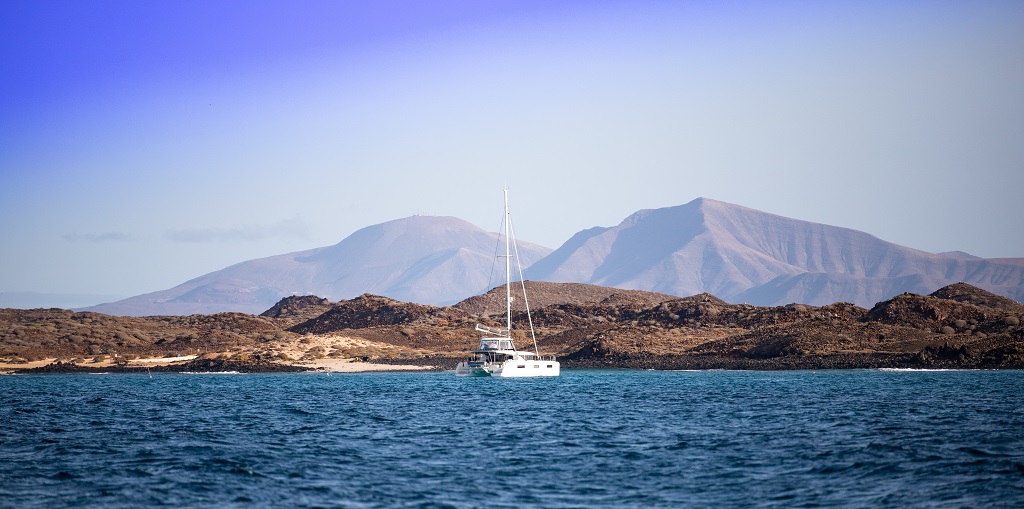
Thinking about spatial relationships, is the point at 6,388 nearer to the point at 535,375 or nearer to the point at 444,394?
the point at 444,394

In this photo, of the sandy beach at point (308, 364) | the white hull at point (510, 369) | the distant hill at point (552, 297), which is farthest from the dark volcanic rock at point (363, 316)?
the white hull at point (510, 369)

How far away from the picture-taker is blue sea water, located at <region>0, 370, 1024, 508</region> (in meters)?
28.8

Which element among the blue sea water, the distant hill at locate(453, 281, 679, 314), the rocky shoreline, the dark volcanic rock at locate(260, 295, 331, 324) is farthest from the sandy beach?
the dark volcanic rock at locate(260, 295, 331, 324)

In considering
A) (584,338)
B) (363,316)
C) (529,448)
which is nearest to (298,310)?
(363,316)

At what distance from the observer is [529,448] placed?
128ft

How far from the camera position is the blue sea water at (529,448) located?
94.6 ft

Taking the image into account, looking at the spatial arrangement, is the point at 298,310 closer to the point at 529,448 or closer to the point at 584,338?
the point at 584,338

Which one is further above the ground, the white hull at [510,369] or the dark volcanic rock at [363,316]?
the dark volcanic rock at [363,316]

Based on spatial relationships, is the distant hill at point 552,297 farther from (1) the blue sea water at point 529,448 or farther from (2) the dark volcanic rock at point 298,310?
(1) the blue sea water at point 529,448

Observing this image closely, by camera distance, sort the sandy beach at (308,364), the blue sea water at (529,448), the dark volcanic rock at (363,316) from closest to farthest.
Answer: the blue sea water at (529,448) → the sandy beach at (308,364) → the dark volcanic rock at (363,316)

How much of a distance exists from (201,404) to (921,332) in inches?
3054

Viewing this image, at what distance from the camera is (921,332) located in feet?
345

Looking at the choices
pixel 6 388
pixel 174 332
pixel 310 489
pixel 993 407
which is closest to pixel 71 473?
pixel 310 489

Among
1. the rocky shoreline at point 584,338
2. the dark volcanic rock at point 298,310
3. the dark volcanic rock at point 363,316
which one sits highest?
the dark volcanic rock at point 298,310
